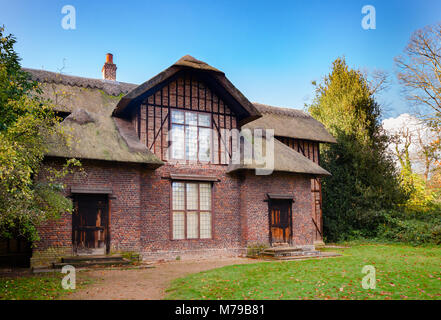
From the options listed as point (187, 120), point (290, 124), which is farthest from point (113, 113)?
point (290, 124)

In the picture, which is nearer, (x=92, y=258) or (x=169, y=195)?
(x=92, y=258)

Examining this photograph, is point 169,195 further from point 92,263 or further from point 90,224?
point 92,263

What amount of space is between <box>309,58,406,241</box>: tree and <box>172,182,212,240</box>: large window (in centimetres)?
1109

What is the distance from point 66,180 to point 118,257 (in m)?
3.43

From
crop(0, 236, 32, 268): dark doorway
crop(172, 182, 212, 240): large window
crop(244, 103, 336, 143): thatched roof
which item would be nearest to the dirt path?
crop(172, 182, 212, 240): large window

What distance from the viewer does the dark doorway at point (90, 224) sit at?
1395cm

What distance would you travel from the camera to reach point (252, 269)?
40.7 feet

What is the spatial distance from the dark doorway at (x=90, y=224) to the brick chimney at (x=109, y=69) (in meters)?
8.90

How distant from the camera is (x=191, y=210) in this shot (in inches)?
650

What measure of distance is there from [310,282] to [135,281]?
483 cm

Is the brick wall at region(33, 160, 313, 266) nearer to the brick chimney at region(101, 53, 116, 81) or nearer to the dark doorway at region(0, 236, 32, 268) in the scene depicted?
the dark doorway at region(0, 236, 32, 268)
